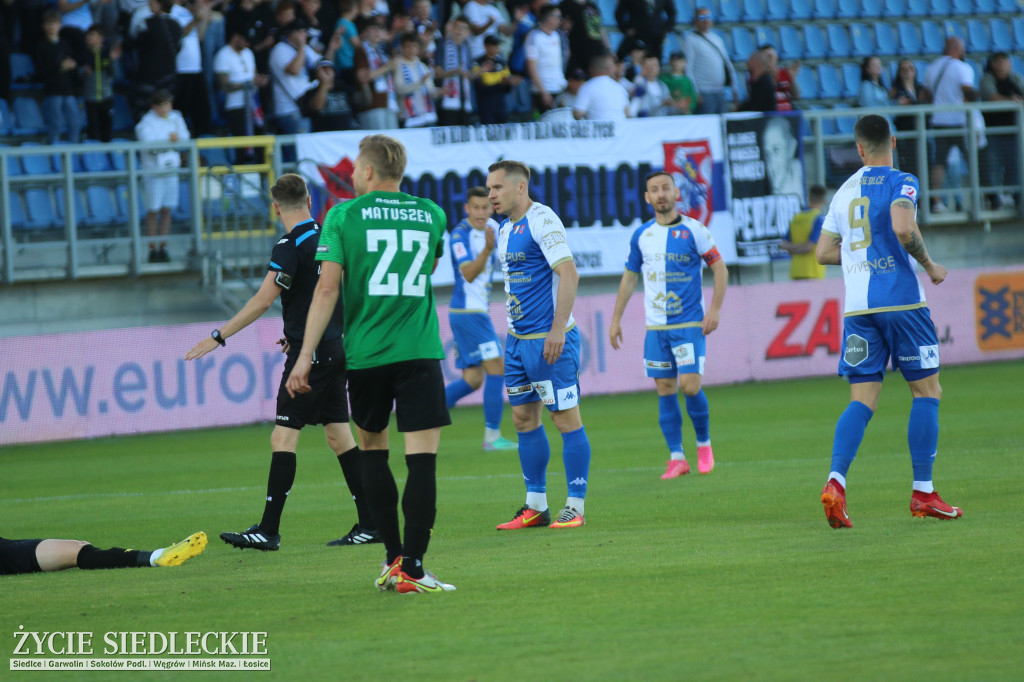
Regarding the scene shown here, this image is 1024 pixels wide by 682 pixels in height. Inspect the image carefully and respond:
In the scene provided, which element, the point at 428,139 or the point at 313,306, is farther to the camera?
the point at 428,139

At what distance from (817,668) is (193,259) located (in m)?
14.5

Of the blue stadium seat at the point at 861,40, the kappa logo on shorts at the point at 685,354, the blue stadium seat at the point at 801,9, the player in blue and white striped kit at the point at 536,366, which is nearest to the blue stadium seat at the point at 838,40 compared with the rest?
the blue stadium seat at the point at 861,40

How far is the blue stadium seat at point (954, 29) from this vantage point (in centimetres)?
2783

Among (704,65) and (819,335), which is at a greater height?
(704,65)

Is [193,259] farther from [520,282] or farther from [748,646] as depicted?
[748,646]

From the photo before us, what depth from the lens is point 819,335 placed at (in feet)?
68.4

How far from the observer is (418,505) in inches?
241

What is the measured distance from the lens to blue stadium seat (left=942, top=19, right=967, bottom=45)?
27828mm

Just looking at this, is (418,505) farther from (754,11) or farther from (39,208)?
(754,11)

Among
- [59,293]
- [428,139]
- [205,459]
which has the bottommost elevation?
[205,459]

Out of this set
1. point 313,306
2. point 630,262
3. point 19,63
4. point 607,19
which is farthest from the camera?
point 607,19

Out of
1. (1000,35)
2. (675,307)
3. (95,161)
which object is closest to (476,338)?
(675,307)

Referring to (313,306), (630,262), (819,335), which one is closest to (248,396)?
(630,262)

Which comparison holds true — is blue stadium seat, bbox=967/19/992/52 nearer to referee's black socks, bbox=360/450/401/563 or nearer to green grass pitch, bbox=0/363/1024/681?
green grass pitch, bbox=0/363/1024/681
